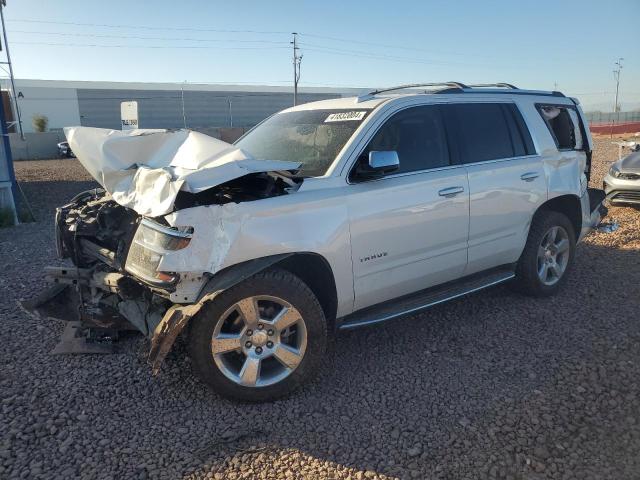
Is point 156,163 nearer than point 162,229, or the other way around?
point 162,229

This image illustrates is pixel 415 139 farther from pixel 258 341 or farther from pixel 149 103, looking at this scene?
pixel 149 103

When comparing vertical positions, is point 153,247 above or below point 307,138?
below

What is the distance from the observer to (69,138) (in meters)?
4.15

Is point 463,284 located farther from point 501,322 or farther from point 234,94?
point 234,94

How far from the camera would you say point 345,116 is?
4176 mm

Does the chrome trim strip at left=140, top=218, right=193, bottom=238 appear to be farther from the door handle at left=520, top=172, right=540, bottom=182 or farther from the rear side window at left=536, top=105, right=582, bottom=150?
the rear side window at left=536, top=105, right=582, bottom=150

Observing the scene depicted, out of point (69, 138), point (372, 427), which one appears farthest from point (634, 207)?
point (69, 138)

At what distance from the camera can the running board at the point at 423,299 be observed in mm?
3760

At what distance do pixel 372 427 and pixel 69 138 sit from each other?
3.18m

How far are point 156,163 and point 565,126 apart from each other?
168 inches

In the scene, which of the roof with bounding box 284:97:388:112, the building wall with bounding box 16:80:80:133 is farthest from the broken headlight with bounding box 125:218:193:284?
the building wall with bounding box 16:80:80:133

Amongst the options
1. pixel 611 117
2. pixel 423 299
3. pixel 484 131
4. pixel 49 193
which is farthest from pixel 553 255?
pixel 611 117

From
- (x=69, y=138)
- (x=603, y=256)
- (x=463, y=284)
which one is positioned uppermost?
(x=69, y=138)

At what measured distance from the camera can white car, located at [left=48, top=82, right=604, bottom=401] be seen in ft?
10.4
